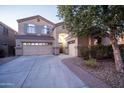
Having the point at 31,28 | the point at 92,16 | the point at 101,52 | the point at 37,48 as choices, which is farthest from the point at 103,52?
the point at 31,28

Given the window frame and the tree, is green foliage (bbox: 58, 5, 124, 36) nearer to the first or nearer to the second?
the tree

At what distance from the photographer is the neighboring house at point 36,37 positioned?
1853cm

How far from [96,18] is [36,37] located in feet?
44.7

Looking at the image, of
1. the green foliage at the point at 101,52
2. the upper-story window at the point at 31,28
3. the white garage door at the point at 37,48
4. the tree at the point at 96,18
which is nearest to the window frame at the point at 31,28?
the upper-story window at the point at 31,28

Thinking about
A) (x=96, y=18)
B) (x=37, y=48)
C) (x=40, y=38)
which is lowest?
(x=37, y=48)

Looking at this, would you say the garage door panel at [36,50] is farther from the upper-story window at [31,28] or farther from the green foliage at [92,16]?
the green foliage at [92,16]

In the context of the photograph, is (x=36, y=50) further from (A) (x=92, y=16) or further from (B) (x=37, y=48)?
(A) (x=92, y=16)

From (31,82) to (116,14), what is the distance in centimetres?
499

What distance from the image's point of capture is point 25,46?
60.9ft

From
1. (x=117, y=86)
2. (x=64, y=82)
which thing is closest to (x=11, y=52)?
(x=64, y=82)

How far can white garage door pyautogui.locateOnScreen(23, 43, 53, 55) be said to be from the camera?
730 inches

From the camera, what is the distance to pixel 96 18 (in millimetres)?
6867

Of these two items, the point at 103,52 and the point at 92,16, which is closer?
the point at 92,16

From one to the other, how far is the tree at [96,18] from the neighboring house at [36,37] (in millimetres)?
11492
